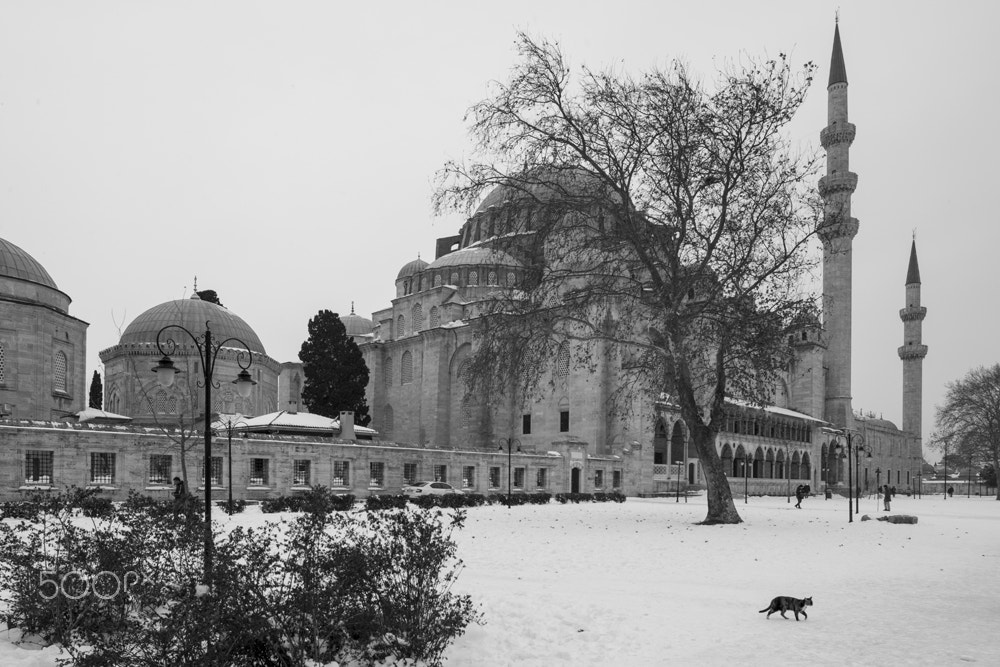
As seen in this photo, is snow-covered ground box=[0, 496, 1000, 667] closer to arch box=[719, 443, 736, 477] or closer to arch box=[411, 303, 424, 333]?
arch box=[719, 443, 736, 477]

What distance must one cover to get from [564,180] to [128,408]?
124 feet

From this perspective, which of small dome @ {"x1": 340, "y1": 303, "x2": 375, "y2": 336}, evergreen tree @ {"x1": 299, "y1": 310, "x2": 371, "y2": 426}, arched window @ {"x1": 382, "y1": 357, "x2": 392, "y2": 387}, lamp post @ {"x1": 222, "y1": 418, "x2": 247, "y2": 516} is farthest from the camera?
small dome @ {"x1": 340, "y1": 303, "x2": 375, "y2": 336}

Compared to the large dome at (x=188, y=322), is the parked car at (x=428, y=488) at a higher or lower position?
lower

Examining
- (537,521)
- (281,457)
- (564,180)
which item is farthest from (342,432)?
(564,180)

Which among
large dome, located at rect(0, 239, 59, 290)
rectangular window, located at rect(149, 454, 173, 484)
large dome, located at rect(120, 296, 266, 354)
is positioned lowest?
rectangular window, located at rect(149, 454, 173, 484)

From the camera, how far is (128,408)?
5009 centimetres

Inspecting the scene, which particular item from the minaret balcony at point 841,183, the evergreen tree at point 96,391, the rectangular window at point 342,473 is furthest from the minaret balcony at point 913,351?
the evergreen tree at point 96,391

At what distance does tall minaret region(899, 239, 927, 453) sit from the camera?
87.0m

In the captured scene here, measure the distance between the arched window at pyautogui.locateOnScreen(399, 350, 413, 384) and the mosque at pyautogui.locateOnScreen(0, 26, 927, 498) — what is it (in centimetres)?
14

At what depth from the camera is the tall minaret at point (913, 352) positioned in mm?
87000

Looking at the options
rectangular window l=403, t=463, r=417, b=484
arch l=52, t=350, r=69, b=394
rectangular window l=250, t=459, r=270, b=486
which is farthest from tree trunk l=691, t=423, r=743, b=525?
arch l=52, t=350, r=69, b=394

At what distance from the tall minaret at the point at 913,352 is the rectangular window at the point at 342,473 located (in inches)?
2962

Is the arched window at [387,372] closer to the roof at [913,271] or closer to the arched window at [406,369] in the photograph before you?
the arched window at [406,369]

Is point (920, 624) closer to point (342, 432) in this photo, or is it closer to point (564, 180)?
point (564, 180)
